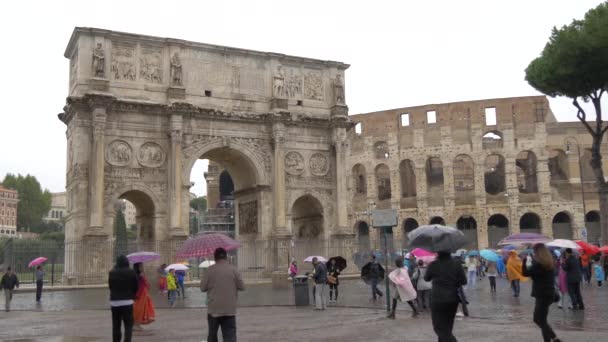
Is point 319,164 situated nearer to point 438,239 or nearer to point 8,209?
point 438,239

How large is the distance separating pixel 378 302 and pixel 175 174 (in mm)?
12594

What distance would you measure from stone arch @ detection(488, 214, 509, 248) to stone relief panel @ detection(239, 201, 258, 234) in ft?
77.3

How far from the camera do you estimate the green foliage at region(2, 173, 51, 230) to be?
101 m

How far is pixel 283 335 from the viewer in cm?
984

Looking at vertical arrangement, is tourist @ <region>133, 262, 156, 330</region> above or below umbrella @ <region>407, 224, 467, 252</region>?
→ below

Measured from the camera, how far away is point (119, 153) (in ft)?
83.3

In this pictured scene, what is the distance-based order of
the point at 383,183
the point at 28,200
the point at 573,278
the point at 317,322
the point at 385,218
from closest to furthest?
the point at 317,322, the point at 573,278, the point at 385,218, the point at 383,183, the point at 28,200

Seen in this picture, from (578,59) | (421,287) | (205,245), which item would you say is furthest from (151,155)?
(578,59)

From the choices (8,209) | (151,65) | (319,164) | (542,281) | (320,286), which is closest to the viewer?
(542,281)

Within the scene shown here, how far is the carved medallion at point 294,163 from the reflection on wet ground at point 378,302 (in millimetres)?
6573

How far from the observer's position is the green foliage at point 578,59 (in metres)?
24.2

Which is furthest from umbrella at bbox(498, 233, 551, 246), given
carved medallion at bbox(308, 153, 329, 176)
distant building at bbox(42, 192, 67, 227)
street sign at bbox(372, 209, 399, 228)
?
distant building at bbox(42, 192, 67, 227)

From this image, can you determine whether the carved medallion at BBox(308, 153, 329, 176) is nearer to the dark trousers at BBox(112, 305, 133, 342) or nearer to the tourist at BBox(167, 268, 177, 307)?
the tourist at BBox(167, 268, 177, 307)

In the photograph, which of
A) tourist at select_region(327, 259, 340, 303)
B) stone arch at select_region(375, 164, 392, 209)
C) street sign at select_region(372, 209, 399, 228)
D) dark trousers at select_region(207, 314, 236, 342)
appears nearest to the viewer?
dark trousers at select_region(207, 314, 236, 342)
